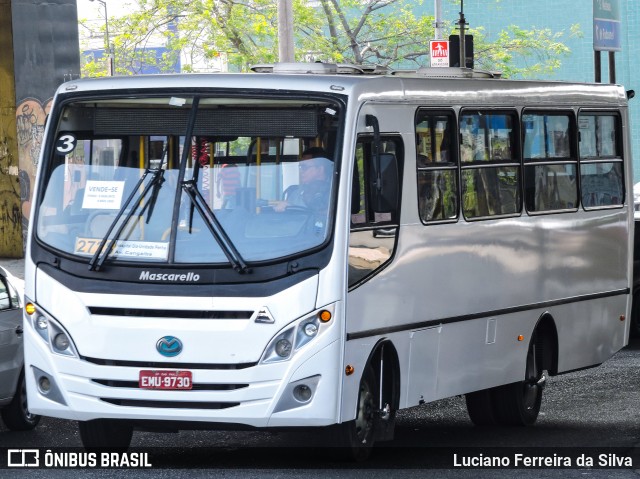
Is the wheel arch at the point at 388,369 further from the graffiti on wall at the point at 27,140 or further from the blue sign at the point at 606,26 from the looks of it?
the graffiti on wall at the point at 27,140

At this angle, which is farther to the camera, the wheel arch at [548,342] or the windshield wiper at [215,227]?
the wheel arch at [548,342]

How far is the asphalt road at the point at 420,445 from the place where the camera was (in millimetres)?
9648

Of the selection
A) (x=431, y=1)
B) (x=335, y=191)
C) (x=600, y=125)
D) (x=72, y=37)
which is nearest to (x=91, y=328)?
(x=335, y=191)

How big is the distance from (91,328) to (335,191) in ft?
5.57

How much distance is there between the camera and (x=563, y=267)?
498 inches

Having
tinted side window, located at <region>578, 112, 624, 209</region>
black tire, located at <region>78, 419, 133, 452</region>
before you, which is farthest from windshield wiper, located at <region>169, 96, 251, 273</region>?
tinted side window, located at <region>578, 112, 624, 209</region>

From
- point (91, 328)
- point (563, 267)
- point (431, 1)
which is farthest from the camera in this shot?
point (431, 1)

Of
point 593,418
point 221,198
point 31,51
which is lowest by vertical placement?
point 593,418

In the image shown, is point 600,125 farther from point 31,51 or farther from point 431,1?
point 431,1

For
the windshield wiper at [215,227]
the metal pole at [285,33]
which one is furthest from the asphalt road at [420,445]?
the metal pole at [285,33]

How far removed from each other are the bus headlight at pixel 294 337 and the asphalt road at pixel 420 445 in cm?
80

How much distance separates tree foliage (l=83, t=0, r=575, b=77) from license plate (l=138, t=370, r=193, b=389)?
28.2 meters

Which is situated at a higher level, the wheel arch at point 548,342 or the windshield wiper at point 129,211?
the windshield wiper at point 129,211

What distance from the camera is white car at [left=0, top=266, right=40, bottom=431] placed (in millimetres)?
11602
